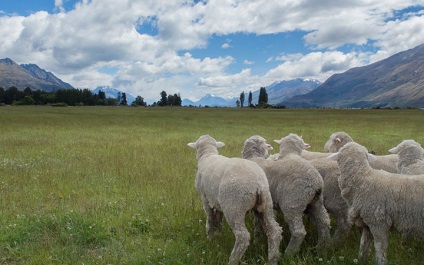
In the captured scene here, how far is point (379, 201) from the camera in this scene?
17.0 ft

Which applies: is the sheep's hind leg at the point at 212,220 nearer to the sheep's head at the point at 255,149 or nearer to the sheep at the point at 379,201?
the sheep's head at the point at 255,149

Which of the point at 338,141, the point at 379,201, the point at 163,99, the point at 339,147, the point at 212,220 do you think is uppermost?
the point at 163,99

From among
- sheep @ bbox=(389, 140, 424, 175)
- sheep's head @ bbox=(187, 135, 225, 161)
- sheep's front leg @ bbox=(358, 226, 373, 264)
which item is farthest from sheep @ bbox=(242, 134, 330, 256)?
sheep @ bbox=(389, 140, 424, 175)

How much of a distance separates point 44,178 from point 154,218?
5434 millimetres

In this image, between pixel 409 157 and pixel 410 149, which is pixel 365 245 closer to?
pixel 409 157

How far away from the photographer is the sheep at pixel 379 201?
4.97 m

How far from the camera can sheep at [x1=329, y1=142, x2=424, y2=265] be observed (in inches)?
196

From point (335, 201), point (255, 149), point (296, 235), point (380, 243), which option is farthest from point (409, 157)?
point (255, 149)

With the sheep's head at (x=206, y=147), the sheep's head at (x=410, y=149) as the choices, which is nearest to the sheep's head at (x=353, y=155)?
the sheep's head at (x=410, y=149)

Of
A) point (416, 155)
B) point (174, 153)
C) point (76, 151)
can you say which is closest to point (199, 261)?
point (416, 155)

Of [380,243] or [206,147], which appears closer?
[380,243]

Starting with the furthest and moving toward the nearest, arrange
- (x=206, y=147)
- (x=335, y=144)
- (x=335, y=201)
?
(x=335, y=144)
(x=206, y=147)
(x=335, y=201)

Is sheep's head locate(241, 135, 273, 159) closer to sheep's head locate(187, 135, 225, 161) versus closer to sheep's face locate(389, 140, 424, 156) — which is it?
sheep's head locate(187, 135, 225, 161)

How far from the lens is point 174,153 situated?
17422 mm
